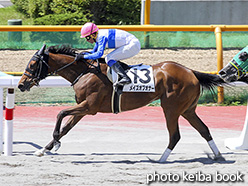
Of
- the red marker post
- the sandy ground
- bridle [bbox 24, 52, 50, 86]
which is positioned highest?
bridle [bbox 24, 52, 50, 86]

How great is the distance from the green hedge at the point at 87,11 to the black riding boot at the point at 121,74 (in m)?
7.65

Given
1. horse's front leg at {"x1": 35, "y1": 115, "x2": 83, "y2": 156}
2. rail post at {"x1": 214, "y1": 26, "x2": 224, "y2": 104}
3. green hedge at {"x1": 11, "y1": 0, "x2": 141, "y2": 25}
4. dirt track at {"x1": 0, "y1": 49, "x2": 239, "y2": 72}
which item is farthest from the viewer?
green hedge at {"x1": 11, "y1": 0, "x2": 141, "y2": 25}

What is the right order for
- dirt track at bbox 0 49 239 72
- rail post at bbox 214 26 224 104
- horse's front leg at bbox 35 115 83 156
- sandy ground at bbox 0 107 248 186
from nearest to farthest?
sandy ground at bbox 0 107 248 186 → horse's front leg at bbox 35 115 83 156 → rail post at bbox 214 26 224 104 → dirt track at bbox 0 49 239 72

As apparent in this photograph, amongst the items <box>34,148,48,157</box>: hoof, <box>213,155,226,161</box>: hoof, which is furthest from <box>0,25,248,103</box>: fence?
<box>34,148,48,157</box>: hoof

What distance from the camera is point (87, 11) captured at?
1492cm

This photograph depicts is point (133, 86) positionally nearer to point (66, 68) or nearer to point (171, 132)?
point (171, 132)

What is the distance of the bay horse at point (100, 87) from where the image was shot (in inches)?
256

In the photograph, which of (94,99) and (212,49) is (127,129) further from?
(212,49)

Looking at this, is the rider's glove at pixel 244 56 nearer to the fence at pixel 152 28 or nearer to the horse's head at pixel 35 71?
the horse's head at pixel 35 71

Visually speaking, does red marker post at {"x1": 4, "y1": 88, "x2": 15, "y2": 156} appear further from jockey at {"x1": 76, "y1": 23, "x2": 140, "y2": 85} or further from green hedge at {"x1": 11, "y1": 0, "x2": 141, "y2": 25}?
green hedge at {"x1": 11, "y1": 0, "x2": 141, "y2": 25}

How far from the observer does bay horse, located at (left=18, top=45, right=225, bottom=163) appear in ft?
21.3

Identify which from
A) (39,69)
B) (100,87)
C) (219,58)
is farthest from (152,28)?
(39,69)

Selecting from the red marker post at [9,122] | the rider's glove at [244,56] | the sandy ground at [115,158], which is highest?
the rider's glove at [244,56]

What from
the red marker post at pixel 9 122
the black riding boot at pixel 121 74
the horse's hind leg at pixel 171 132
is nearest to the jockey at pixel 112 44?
the black riding boot at pixel 121 74
